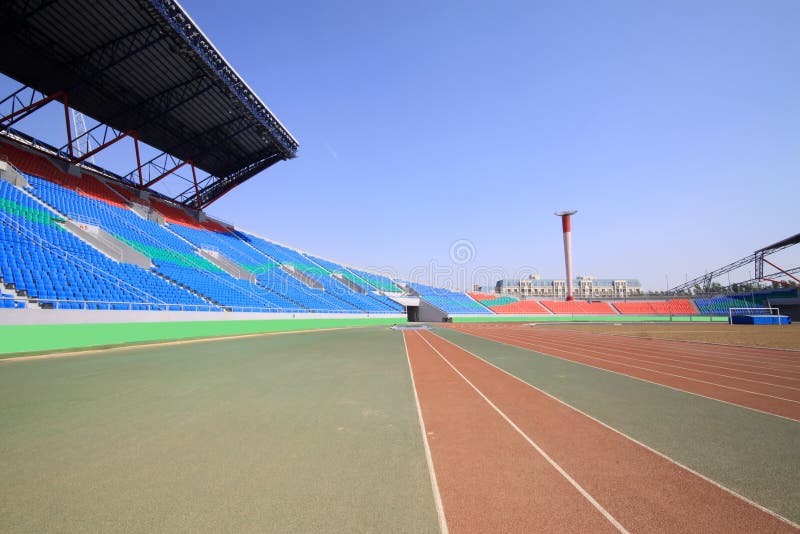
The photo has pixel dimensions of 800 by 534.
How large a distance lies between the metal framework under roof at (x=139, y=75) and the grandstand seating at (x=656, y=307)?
50651 millimetres

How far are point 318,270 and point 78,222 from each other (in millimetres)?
20531

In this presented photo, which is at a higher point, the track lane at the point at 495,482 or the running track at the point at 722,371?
the track lane at the point at 495,482

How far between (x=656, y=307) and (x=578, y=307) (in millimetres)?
11758

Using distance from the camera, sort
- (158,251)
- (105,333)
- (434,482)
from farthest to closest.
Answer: (158,251) < (105,333) < (434,482)

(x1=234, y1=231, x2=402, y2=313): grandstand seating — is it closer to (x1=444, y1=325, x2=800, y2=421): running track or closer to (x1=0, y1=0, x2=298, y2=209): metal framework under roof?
(x1=0, y1=0, x2=298, y2=209): metal framework under roof

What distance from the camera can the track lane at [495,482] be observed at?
227 centimetres

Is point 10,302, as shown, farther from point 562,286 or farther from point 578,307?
point 562,286

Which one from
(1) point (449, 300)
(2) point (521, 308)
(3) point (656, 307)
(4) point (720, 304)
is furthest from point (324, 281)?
(4) point (720, 304)

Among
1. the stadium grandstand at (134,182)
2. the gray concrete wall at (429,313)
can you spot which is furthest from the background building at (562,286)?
the stadium grandstand at (134,182)

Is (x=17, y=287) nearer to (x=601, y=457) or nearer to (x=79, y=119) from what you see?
(x=601, y=457)

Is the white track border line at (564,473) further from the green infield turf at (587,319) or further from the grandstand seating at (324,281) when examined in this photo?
the green infield turf at (587,319)

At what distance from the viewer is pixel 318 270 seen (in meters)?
36.2

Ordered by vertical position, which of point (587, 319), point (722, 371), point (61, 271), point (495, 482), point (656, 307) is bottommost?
point (587, 319)

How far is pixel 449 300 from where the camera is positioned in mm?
46031
